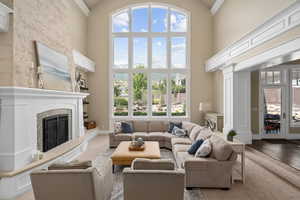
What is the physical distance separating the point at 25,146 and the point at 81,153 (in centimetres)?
237

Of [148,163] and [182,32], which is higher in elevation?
[182,32]

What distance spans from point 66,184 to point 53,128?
2.82 meters

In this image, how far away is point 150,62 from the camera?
9016 millimetres

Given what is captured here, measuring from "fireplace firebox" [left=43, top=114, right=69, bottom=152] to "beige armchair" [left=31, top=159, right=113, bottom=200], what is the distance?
2273 millimetres

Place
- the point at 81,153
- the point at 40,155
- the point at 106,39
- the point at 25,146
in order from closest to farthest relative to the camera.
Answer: the point at 25,146, the point at 40,155, the point at 81,153, the point at 106,39

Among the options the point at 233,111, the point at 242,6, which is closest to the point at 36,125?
the point at 233,111

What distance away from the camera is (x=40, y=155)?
3891 mm

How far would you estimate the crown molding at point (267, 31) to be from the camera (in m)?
A: 3.66

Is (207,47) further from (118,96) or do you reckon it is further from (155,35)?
(118,96)

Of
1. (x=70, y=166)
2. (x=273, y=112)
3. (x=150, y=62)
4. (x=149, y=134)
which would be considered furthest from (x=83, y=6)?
(x=273, y=112)

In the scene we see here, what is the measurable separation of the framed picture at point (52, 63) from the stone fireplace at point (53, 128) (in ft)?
2.98

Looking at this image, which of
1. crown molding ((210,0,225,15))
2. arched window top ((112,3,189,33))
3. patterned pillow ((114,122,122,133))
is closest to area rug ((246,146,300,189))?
patterned pillow ((114,122,122,133))

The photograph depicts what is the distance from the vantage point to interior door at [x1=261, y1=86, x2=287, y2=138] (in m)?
7.79

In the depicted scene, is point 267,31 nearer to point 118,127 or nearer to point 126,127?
point 126,127
